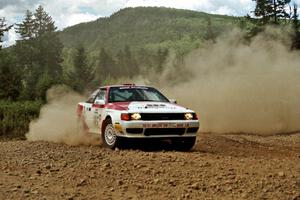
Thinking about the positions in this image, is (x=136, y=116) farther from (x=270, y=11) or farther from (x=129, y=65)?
(x=129, y=65)

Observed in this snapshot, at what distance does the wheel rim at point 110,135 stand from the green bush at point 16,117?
18.7m

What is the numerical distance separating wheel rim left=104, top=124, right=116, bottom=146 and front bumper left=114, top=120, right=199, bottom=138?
30 centimetres

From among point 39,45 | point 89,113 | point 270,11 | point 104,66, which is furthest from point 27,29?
point 89,113

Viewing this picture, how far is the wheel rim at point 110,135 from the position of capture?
11.5m

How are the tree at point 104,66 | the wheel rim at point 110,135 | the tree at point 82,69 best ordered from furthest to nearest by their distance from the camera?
1. the tree at point 104,66
2. the tree at point 82,69
3. the wheel rim at point 110,135

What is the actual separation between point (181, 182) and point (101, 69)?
11159 centimetres

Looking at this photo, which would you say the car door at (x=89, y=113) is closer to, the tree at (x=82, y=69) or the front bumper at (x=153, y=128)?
the front bumper at (x=153, y=128)

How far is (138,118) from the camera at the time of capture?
11.0 metres

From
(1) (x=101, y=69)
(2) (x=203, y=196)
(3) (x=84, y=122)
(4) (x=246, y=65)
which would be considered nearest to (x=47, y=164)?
(2) (x=203, y=196)

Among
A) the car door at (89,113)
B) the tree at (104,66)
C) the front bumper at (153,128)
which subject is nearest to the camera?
the front bumper at (153,128)

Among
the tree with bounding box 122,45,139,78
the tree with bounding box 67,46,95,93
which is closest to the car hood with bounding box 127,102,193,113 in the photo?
the tree with bounding box 67,46,95,93

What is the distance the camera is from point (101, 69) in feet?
389

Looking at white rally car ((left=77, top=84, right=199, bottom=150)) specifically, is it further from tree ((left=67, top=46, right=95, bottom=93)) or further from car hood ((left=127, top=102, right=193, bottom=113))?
tree ((left=67, top=46, right=95, bottom=93))

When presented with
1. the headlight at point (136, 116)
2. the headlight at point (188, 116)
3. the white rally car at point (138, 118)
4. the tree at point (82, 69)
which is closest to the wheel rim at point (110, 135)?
the white rally car at point (138, 118)
